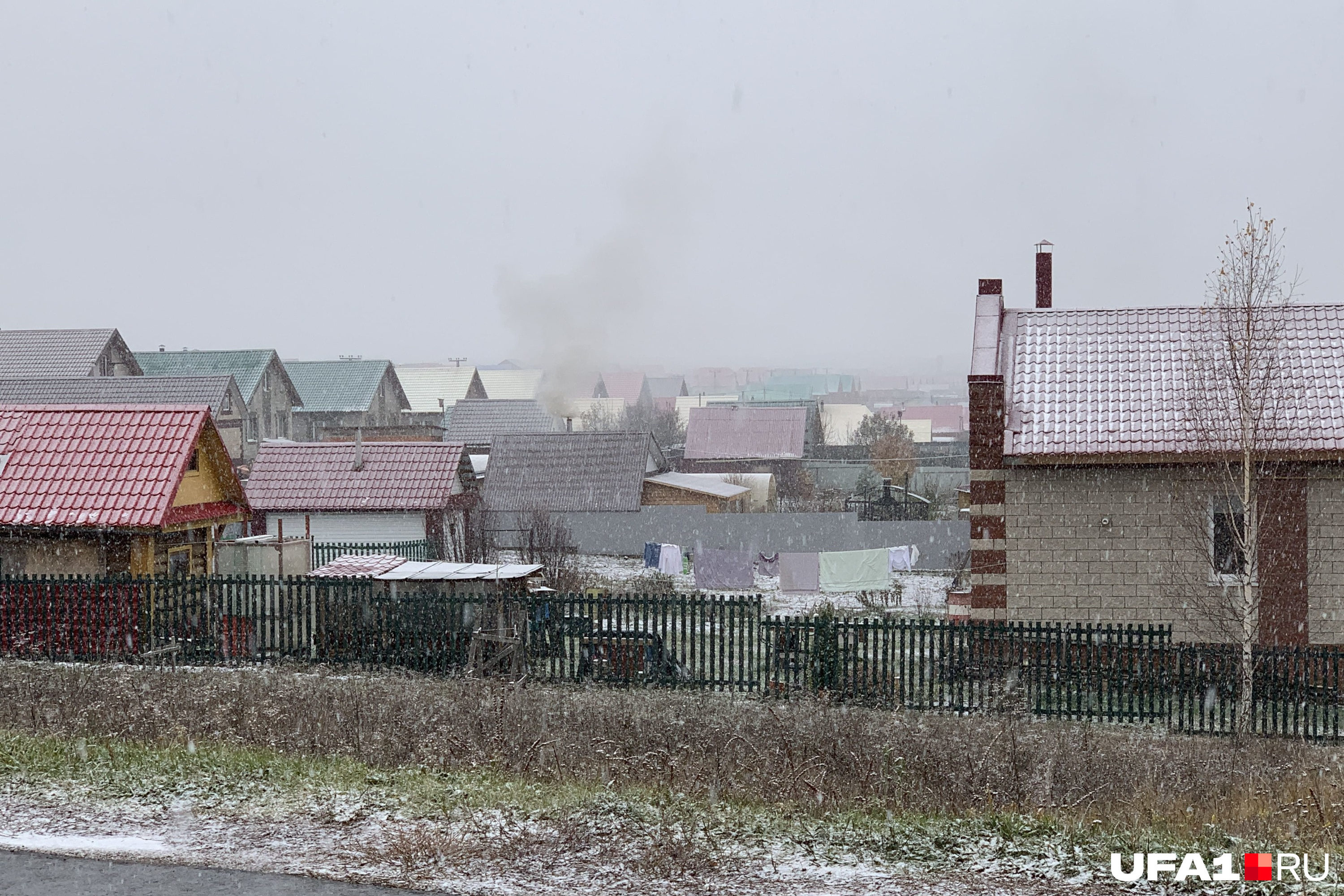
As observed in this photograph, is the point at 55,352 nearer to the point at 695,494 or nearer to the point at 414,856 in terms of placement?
the point at 695,494

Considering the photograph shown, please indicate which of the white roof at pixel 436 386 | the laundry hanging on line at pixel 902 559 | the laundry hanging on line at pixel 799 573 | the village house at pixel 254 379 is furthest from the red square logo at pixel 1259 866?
the white roof at pixel 436 386

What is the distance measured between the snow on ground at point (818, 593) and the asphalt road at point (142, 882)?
1743cm

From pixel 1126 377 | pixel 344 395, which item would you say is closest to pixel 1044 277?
pixel 1126 377

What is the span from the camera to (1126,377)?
1898 centimetres

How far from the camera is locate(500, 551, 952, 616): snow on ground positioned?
26094 millimetres

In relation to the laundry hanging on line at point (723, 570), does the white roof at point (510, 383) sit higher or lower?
higher

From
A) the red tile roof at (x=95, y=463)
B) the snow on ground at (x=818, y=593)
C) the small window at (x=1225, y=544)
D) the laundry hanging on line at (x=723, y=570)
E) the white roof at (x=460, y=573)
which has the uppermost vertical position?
the red tile roof at (x=95, y=463)

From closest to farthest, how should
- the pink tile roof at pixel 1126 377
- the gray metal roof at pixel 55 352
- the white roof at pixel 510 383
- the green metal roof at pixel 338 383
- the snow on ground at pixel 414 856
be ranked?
the snow on ground at pixel 414 856 → the pink tile roof at pixel 1126 377 → the gray metal roof at pixel 55 352 → the green metal roof at pixel 338 383 → the white roof at pixel 510 383

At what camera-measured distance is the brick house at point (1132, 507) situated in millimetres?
16828

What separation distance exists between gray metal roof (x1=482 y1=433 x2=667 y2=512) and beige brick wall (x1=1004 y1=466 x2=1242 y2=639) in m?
25.1

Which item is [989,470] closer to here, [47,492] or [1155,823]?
[1155,823]

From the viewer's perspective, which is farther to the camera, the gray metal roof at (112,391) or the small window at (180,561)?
the gray metal roof at (112,391)

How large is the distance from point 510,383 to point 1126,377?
99267mm

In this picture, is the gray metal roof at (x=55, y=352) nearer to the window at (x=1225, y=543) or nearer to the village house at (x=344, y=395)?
the village house at (x=344, y=395)
